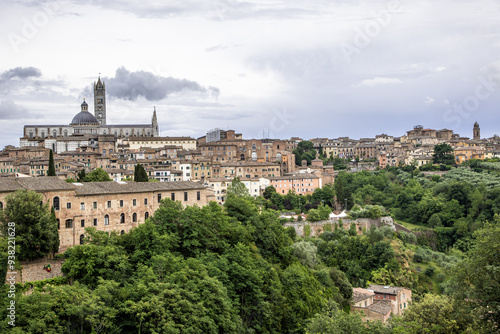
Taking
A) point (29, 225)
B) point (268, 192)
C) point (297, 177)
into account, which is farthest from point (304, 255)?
point (297, 177)

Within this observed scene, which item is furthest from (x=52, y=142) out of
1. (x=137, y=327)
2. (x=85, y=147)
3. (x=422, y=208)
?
(x=137, y=327)

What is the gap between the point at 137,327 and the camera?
20.4 metres

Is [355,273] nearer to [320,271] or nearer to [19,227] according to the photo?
[320,271]

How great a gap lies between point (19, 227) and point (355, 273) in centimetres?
2953

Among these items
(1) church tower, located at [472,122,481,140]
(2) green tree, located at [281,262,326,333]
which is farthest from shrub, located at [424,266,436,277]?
(1) church tower, located at [472,122,481,140]

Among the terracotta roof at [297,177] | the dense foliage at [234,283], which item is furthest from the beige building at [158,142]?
the dense foliage at [234,283]

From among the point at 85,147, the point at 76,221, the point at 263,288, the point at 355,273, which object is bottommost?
the point at 355,273

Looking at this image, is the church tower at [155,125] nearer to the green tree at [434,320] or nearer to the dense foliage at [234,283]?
the dense foliage at [234,283]

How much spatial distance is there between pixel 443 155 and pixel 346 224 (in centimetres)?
3881

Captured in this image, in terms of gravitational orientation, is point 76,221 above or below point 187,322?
above

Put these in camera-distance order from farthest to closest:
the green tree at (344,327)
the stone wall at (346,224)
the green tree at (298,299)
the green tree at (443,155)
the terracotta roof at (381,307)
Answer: the green tree at (443,155) → the stone wall at (346,224) → the terracotta roof at (381,307) → the green tree at (298,299) → the green tree at (344,327)

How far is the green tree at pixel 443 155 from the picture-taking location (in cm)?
8412

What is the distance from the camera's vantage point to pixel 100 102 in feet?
387

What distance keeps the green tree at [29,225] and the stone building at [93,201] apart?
2.71 m
